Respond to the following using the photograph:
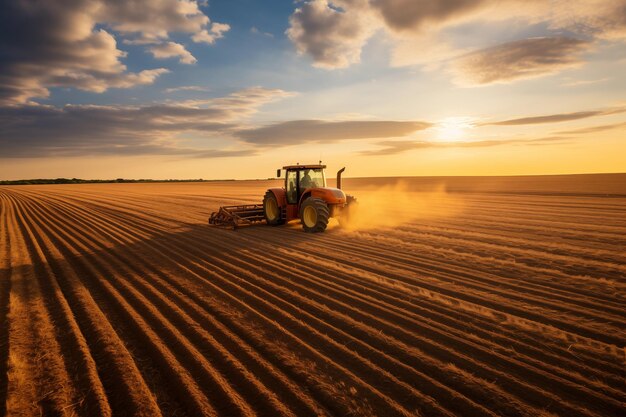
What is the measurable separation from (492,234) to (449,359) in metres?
7.07

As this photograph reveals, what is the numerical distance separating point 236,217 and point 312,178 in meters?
2.62

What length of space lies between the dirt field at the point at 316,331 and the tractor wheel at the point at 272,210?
11.5 feet

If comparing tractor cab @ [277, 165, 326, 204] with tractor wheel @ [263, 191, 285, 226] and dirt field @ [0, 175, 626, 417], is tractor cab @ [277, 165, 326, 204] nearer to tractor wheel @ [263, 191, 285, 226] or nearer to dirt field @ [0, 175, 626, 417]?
tractor wheel @ [263, 191, 285, 226]

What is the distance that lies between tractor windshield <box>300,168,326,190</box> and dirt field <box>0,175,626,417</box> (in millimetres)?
3520

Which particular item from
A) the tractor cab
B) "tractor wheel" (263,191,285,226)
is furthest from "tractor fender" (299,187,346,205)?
"tractor wheel" (263,191,285,226)

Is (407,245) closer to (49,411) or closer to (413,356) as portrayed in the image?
(413,356)

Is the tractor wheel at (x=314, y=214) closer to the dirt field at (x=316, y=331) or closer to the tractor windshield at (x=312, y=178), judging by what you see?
the tractor windshield at (x=312, y=178)

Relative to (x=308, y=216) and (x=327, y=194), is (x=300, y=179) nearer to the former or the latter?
(x=327, y=194)

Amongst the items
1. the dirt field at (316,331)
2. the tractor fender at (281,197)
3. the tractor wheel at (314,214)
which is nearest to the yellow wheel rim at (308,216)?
the tractor wheel at (314,214)

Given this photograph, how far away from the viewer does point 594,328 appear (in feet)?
12.6

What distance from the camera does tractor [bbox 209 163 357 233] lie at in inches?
393

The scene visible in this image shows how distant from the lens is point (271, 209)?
11.6 meters

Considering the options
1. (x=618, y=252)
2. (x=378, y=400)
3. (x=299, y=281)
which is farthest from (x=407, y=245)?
(x=378, y=400)


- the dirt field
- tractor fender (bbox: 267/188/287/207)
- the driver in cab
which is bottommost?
the dirt field
